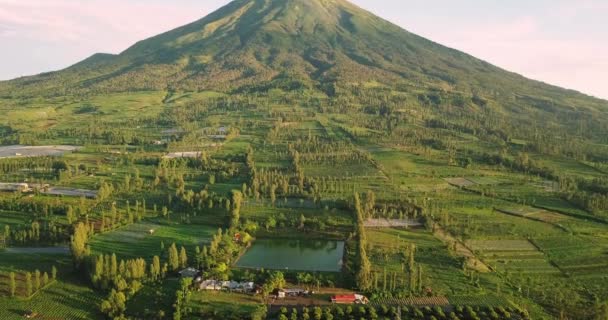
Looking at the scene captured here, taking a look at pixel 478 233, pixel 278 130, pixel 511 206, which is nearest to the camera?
pixel 478 233

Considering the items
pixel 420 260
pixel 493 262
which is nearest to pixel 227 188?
pixel 420 260

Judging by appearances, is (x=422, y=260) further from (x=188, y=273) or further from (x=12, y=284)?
(x=12, y=284)

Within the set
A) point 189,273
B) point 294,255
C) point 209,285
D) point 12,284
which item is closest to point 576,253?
point 294,255

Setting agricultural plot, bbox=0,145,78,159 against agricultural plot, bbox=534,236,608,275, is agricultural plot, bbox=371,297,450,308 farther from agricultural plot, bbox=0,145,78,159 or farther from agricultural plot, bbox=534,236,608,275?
agricultural plot, bbox=0,145,78,159

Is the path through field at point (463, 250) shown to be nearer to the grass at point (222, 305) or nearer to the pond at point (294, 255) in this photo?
the pond at point (294, 255)

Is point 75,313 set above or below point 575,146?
below

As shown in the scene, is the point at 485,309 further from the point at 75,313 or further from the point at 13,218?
the point at 13,218
